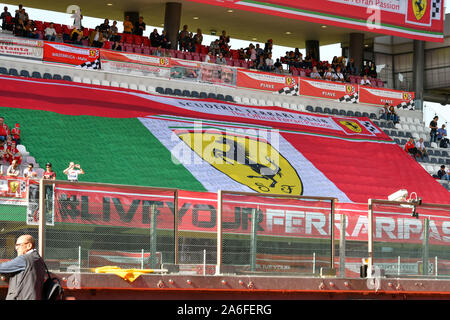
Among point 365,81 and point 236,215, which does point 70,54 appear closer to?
point 365,81

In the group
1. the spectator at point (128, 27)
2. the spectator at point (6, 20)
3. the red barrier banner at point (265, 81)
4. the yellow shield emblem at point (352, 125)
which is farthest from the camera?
the yellow shield emblem at point (352, 125)

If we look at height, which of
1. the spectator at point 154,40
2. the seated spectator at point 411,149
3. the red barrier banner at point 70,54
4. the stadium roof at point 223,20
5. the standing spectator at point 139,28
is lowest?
the seated spectator at point 411,149

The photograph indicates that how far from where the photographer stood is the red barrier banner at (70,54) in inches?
1009

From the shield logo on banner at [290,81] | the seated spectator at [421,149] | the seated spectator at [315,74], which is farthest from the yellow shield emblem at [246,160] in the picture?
the seated spectator at [421,149]

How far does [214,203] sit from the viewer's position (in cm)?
947

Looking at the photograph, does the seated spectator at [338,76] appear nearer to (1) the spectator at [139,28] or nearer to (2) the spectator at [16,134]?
(1) the spectator at [139,28]

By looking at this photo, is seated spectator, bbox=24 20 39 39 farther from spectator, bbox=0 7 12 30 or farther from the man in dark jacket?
the man in dark jacket

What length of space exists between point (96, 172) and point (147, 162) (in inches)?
81.6

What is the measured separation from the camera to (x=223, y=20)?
33.5m

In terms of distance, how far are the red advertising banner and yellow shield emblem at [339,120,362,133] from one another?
2021 centimetres

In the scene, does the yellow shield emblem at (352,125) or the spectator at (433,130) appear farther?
the spectator at (433,130)

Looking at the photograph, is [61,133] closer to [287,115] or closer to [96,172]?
[96,172]

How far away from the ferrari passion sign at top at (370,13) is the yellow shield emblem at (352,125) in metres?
4.07

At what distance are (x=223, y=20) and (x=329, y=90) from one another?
17.4ft
